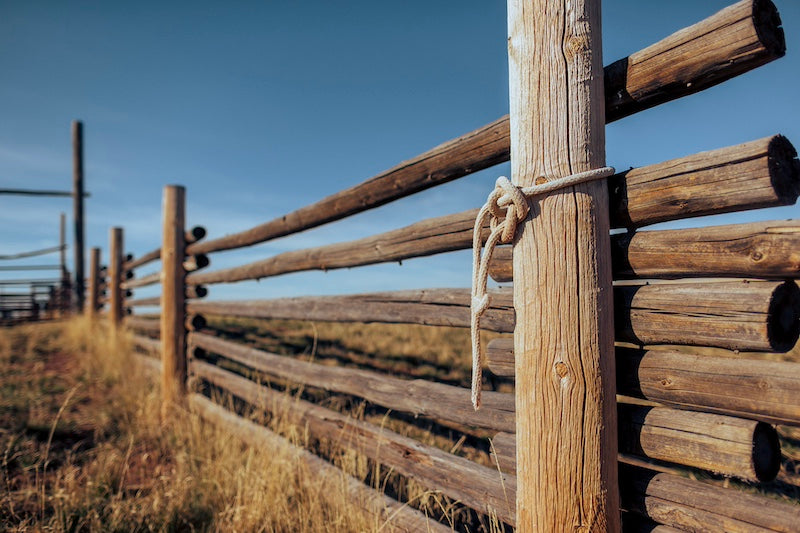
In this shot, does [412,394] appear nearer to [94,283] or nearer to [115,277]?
[115,277]

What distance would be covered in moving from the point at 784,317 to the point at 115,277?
34.2 ft

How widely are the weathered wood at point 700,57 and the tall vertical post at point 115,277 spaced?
9.84 meters

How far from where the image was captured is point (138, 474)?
4113 millimetres

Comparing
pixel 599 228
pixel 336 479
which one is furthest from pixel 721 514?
pixel 336 479

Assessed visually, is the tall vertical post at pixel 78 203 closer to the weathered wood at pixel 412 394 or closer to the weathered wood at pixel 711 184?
the weathered wood at pixel 412 394

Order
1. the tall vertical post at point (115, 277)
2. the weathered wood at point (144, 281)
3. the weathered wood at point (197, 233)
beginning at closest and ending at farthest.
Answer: the weathered wood at point (197, 233), the weathered wood at point (144, 281), the tall vertical post at point (115, 277)

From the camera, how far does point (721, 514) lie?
1664mm

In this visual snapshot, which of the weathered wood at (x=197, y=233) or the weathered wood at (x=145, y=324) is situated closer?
the weathered wood at (x=197, y=233)

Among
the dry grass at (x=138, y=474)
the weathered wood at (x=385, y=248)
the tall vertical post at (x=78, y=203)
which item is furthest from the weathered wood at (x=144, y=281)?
the tall vertical post at (x=78, y=203)

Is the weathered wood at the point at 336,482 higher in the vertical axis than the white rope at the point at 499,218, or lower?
lower

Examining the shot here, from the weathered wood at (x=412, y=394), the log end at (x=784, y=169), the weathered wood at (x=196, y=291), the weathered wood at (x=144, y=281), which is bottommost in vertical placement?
the weathered wood at (x=412, y=394)

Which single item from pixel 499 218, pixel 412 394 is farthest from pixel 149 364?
pixel 499 218

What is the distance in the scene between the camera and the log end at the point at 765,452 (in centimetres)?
160

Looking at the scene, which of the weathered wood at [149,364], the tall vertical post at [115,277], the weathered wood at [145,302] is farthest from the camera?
the tall vertical post at [115,277]
